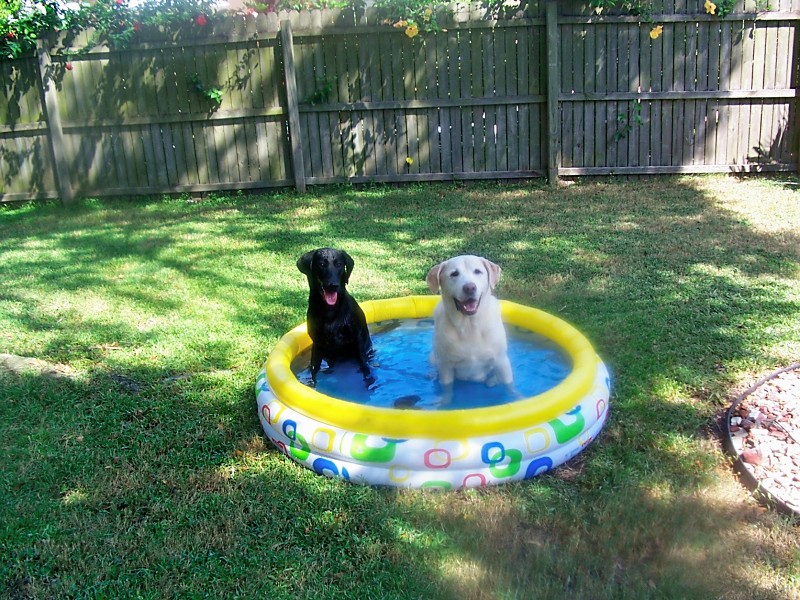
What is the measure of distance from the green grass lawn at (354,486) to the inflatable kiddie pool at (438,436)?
3.6 inches

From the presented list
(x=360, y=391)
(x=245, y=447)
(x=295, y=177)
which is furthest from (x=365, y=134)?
(x=245, y=447)

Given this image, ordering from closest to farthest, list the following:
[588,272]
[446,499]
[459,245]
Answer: [446,499]
[588,272]
[459,245]

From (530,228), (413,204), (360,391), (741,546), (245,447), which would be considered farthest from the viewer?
(413,204)

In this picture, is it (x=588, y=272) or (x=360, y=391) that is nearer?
(x=360, y=391)

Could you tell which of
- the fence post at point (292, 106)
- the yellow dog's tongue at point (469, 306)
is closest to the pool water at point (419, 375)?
the yellow dog's tongue at point (469, 306)

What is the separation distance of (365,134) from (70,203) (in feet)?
16.2

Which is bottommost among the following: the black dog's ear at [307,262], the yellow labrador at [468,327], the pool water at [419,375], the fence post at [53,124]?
the pool water at [419,375]

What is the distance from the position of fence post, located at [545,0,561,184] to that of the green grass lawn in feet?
5.88

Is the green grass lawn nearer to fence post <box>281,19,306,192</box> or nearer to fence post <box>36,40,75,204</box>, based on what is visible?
fence post <box>281,19,306,192</box>

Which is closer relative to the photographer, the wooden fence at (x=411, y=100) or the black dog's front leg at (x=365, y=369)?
the black dog's front leg at (x=365, y=369)

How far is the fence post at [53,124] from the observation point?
11094 millimetres

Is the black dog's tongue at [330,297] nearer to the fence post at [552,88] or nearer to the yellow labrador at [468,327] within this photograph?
the yellow labrador at [468,327]

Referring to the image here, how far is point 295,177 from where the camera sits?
11273 millimetres

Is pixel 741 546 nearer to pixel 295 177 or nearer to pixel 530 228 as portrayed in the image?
pixel 530 228
